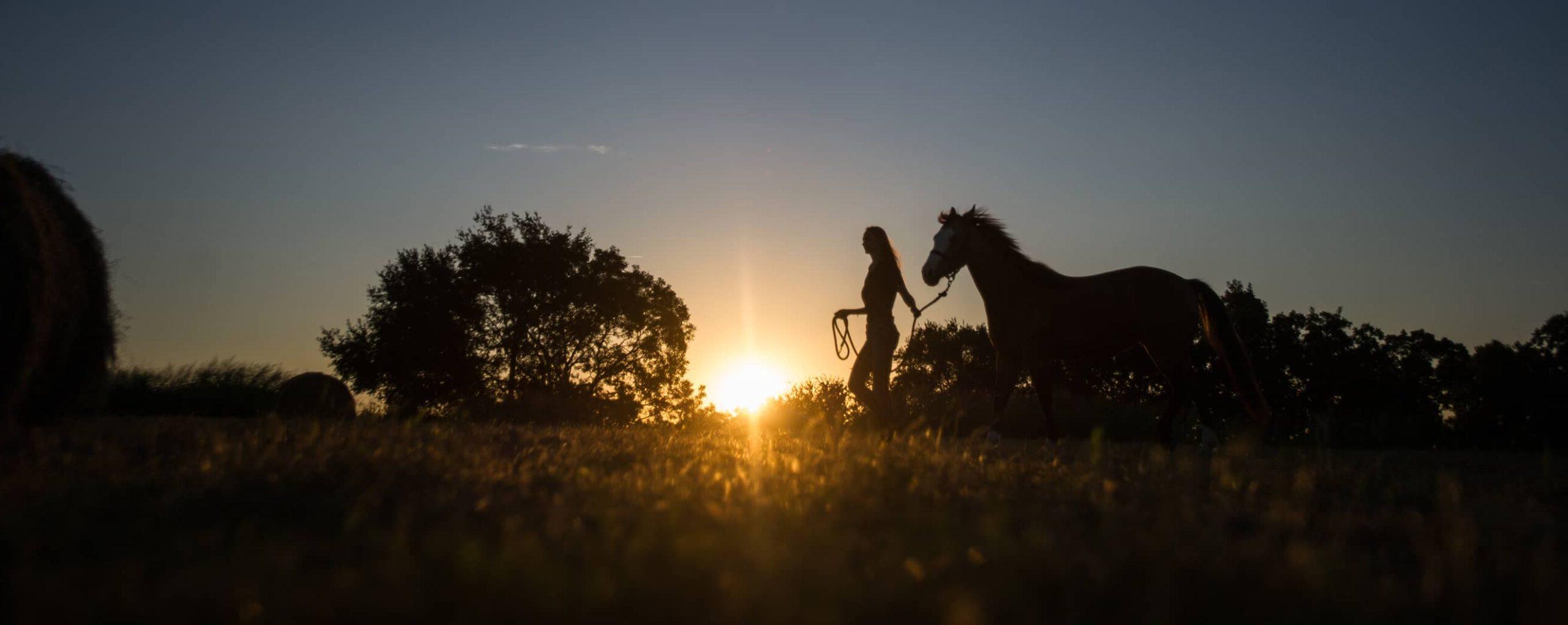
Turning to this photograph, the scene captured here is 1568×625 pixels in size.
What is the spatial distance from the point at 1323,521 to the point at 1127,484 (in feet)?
3.98

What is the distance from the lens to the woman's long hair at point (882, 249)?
1034 centimetres

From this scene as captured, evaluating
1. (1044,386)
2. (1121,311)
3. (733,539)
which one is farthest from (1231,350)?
(733,539)

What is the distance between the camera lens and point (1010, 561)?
2604 millimetres

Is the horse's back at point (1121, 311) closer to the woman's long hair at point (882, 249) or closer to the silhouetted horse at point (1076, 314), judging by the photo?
the silhouetted horse at point (1076, 314)

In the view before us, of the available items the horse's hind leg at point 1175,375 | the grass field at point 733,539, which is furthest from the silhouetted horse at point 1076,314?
the grass field at point 733,539

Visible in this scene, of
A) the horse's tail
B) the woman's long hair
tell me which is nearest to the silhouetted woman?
the woman's long hair

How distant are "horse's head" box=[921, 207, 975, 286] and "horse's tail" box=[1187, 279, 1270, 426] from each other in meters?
2.64

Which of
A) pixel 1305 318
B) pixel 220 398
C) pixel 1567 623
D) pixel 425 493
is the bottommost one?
pixel 1567 623

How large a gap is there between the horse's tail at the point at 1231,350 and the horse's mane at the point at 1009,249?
5.78 ft

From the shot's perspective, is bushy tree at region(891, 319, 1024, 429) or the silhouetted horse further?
bushy tree at region(891, 319, 1024, 429)

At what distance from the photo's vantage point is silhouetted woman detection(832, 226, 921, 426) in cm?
1025

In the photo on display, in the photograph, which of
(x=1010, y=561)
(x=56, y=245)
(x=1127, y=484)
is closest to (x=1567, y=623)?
(x=1010, y=561)

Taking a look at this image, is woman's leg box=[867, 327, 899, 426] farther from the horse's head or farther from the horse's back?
the horse's back

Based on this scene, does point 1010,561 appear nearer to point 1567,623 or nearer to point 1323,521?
point 1567,623
